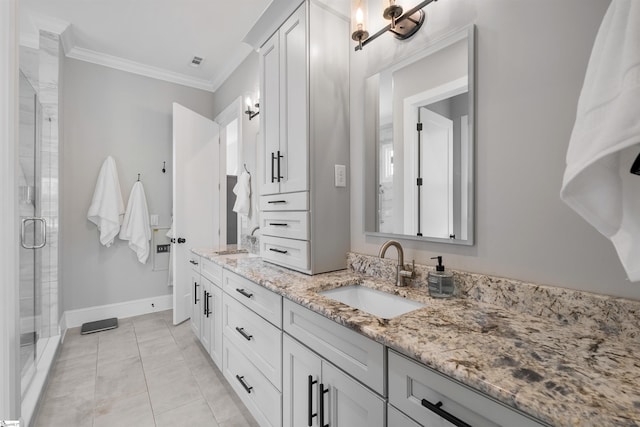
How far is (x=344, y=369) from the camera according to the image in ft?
3.29

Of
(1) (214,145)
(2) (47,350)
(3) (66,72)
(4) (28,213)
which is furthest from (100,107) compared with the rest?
(2) (47,350)

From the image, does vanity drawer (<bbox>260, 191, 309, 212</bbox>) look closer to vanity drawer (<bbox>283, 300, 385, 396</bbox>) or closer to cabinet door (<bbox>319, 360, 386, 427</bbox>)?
vanity drawer (<bbox>283, 300, 385, 396</bbox>)

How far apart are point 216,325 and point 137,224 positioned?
182cm

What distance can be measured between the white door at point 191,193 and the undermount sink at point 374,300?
2.14 m

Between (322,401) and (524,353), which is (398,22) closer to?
(524,353)

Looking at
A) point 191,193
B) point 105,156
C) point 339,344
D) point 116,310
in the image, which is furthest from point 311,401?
point 105,156

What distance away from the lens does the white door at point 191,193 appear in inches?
118

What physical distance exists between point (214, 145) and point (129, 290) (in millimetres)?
1909

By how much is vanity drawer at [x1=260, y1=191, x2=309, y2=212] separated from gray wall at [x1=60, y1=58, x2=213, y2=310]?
215 cm

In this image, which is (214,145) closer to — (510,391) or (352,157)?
(352,157)

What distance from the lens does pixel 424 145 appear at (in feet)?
4.62

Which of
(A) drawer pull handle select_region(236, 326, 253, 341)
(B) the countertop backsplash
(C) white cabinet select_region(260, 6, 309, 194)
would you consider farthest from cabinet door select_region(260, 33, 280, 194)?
(B) the countertop backsplash

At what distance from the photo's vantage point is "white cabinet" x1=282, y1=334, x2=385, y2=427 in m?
0.92

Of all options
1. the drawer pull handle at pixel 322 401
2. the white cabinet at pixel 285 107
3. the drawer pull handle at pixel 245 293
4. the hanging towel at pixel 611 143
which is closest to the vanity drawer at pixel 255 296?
the drawer pull handle at pixel 245 293
